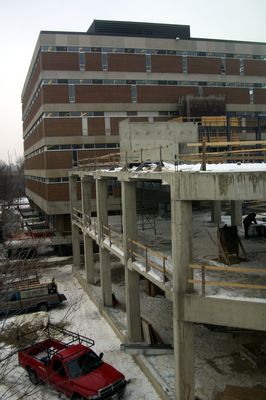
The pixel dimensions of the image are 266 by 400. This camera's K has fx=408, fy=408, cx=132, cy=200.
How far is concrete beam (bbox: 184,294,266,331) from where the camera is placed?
919 centimetres

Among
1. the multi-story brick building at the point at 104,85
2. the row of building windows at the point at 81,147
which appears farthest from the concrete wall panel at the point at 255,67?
the row of building windows at the point at 81,147

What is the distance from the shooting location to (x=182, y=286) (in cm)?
1005

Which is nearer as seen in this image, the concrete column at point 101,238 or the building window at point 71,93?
the concrete column at point 101,238

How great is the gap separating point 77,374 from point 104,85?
2845cm

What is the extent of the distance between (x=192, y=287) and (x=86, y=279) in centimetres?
1403

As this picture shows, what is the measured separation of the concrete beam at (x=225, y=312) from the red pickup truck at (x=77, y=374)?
137 inches

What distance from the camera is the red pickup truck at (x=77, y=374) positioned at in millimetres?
11484

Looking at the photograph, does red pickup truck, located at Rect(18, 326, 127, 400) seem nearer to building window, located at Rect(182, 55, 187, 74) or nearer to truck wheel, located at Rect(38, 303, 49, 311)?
truck wheel, located at Rect(38, 303, 49, 311)

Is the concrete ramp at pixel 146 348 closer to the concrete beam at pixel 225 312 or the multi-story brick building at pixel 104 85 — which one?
the concrete beam at pixel 225 312

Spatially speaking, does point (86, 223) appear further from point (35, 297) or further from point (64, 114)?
point (64, 114)

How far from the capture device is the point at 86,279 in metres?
23.4

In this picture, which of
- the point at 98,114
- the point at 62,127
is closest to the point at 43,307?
the point at 62,127

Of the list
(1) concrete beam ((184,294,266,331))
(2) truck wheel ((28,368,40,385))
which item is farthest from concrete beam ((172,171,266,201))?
(2) truck wheel ((28,368,40,385))

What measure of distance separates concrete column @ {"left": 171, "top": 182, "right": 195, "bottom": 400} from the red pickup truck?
226 cm
